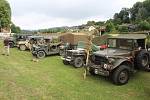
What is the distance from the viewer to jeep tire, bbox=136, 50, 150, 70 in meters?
12.1

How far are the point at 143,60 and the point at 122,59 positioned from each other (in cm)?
130

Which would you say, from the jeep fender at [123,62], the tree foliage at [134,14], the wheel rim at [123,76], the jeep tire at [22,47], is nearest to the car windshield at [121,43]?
the jeep fender at [123,62]

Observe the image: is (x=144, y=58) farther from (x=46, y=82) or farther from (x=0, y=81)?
(x=0, y=81)

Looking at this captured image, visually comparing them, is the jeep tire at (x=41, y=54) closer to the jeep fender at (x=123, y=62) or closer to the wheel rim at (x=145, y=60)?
the jeep fender at (x=123, y=62)

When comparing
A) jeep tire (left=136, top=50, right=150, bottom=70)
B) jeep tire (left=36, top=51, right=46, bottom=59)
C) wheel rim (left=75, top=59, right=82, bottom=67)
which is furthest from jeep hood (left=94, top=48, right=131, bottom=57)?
jeep tire (left=36, top=51, right=46, bottom=59)

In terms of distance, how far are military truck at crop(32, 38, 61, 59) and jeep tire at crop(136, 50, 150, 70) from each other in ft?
33.7

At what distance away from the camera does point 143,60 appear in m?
12.4

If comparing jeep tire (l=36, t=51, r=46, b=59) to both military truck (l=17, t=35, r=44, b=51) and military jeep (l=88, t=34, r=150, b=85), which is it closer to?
military truck (l=17, t=35, r=44, b=51)

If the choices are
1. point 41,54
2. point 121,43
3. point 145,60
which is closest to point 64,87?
point 121,43

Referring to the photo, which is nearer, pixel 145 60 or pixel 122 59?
pixel 122 59

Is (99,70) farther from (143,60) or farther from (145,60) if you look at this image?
(145,60)

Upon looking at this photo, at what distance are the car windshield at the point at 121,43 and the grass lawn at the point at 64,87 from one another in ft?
5.17

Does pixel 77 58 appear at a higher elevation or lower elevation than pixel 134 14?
lower

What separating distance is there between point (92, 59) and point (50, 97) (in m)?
4.01
